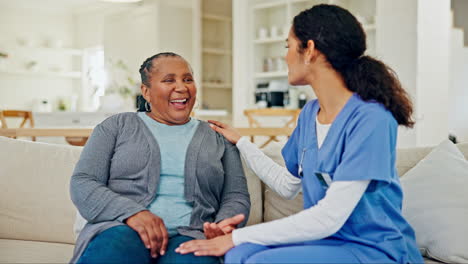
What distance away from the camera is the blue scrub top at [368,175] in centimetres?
141

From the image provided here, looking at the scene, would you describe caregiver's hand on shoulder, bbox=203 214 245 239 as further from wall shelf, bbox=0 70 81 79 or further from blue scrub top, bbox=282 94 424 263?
wall shelf, bbox=0 70 81 79

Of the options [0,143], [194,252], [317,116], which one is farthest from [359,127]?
[0,143]

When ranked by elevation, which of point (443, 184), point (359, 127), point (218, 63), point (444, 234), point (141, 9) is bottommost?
point (444, 234)

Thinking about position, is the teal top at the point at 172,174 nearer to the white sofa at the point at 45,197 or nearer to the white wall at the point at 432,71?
the white sofa at the point at 45,197

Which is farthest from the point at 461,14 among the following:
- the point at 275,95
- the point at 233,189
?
the point at 233,189

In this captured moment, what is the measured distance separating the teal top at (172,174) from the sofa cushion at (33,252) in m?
0.46

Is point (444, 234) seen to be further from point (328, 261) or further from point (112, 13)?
point (112, 13)

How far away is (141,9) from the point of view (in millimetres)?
8609

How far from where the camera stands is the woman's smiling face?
1898 millimetres

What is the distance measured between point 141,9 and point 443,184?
7208 millimetres

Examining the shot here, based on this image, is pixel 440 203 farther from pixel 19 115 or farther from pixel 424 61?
pixel 19 115

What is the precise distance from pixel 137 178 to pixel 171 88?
1.05ft

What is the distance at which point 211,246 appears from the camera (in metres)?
1.52

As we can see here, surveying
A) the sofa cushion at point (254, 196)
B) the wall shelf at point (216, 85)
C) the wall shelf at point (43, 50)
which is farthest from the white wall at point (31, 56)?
the sofa cushion at point (254, 196)
